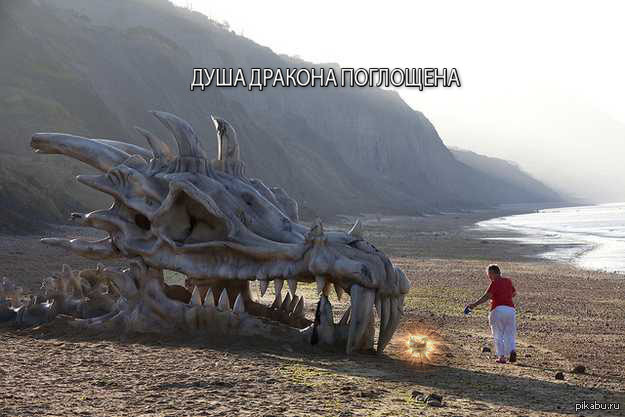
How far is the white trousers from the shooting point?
7.89 m

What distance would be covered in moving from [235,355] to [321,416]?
6.08 ft

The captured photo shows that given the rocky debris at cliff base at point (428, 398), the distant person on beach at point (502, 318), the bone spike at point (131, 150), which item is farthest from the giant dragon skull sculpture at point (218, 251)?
the distant person on beach at point (502, 318)

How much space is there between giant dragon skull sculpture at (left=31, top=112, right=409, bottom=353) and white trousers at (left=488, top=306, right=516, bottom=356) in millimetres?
1862

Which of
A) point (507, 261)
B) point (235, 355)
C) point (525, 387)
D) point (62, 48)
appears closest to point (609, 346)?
point (525, 387)

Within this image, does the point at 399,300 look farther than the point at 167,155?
No

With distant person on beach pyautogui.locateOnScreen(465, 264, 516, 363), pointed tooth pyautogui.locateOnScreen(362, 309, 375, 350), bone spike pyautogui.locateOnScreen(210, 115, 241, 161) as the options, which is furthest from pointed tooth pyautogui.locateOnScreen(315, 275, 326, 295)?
distant person on beach pyautogui.locateOnScreen(465, 264, 516, 363)

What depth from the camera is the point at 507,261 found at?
2827 cm

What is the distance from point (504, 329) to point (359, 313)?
2481 millimetres

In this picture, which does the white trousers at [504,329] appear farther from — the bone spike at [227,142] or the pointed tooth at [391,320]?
the bone spike at [227,142]

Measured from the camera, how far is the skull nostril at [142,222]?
7258 mm

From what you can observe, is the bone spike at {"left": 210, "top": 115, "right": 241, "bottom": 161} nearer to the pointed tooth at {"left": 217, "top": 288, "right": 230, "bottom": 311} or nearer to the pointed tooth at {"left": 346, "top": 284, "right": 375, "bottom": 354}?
the pointed tooth at {"left": 217, "top": 288, "right": 230, "bottom": 311}

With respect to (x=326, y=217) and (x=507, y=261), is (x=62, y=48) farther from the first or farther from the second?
(x=507, y=261)

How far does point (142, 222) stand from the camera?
7281 millimetres

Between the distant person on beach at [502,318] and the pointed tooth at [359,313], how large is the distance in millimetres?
2001
